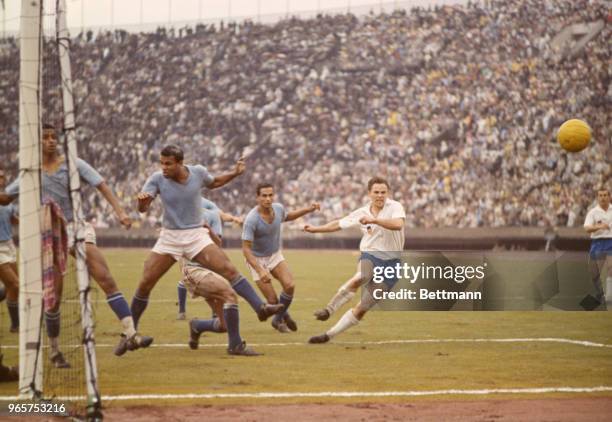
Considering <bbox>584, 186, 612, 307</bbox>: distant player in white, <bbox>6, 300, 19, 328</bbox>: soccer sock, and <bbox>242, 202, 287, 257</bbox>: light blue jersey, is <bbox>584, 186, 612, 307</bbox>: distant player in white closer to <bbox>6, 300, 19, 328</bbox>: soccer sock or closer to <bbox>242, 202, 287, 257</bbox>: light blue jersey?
<bbox>242, 202, 287, 257</bbox>: light blue jersey

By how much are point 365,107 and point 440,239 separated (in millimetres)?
10757

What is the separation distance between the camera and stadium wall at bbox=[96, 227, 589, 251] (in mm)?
31578

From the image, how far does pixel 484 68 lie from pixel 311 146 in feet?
26.8

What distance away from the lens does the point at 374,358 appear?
11.3 metres

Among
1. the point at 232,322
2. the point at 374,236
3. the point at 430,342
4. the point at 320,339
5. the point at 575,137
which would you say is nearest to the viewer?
the point at 232,322

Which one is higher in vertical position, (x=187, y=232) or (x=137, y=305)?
(x=187, y=232)

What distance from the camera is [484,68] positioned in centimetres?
4169

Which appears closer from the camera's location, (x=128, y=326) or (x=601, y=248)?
(x=128, y=326)

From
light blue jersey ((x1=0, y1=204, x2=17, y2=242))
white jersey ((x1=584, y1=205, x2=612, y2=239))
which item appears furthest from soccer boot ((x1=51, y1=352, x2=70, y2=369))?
white jersey ((x1=584, y1=205, x2=612, y2=239))

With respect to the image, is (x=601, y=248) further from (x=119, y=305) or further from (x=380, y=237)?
(x=119, y=305)

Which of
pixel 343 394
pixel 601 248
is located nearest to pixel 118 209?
pixel 343 394

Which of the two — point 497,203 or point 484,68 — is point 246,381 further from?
point 484,68

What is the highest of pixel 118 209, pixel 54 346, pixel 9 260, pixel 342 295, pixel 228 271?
pixel 118 209

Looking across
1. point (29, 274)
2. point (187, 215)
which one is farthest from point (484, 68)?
point (29, 274)
